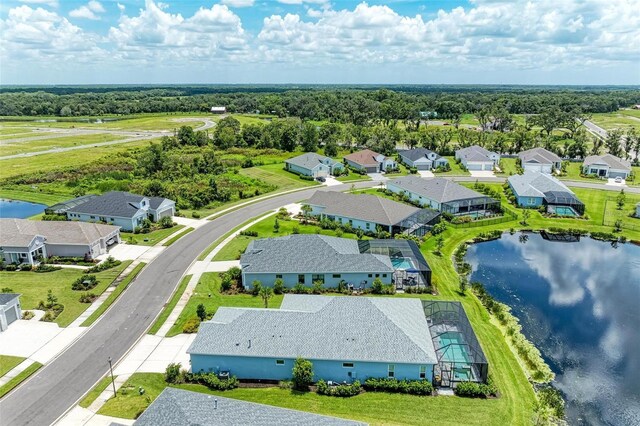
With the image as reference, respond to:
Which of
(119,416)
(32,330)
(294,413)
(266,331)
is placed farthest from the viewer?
(32,330)

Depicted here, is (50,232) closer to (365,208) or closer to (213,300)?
(213,300)

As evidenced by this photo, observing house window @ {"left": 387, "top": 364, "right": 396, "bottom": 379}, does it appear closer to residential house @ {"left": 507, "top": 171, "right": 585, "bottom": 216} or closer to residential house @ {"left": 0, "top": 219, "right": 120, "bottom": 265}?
residential house @ {"left": 0, "top": 219, "right": 120, "bottom": 265}

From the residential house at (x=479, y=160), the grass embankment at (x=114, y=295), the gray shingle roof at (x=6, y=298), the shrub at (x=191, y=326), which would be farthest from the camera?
the residential house at (x=479, y=160)

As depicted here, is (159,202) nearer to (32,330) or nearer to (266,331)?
(32,330)

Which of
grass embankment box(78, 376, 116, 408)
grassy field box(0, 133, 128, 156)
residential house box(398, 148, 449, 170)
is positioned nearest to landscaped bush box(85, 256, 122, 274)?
grass embankment box(78, 376, 116, 408)

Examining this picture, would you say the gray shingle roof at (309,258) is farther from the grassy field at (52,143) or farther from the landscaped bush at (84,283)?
Result: the grassy field at (52,143)

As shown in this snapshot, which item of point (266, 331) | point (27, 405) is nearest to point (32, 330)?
point (27, 405)

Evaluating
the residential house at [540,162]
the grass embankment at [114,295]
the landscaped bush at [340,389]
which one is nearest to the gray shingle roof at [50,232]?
the grass embankment at [114,295]
